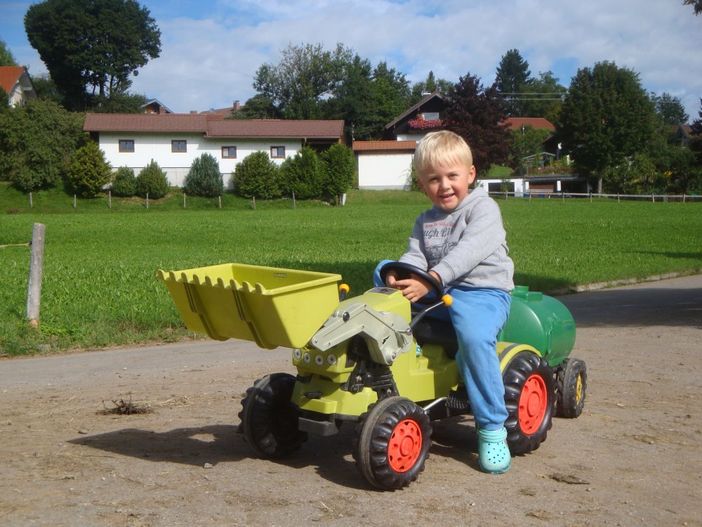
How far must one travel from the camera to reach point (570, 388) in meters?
6.01

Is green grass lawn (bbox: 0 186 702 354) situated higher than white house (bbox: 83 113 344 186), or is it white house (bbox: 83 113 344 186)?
white house (bbox: 83 113 344 186)

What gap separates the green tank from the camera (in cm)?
582

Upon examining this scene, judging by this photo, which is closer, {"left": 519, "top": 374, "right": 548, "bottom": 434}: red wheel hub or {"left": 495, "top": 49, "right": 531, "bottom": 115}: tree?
{"left": 519, "top": 374, "right": 548, "bottom": 434}: red wheel hub

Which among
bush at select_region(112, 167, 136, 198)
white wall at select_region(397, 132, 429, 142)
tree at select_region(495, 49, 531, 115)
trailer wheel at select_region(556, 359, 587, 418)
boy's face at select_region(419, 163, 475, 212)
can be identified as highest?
tree at select_region(495, 49, 531, 115)

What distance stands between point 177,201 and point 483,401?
2228 inches

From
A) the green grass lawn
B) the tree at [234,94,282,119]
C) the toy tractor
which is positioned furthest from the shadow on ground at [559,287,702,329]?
the tree at [234,94,282,119]

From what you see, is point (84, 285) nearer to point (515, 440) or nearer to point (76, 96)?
point (515, 440)

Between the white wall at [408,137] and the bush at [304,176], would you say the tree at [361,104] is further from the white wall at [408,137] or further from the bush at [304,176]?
the bush at [304,176]

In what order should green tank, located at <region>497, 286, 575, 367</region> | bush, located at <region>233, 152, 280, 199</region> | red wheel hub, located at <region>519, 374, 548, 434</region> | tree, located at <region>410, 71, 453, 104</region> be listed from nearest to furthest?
1. red wheel hub, located at <region>519, 374, 548, 434</region>
2. green tank, located at <region>497, 286, 575, 367</region>
3. bush, located at <region>233, 152, 280, 199</region>
4. tree, located at <region>410, 71, 453, 104</region>

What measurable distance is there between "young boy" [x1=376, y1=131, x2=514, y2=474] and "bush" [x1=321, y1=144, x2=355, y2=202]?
5681 centimetres

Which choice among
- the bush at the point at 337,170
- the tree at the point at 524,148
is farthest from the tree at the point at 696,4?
the tree at the point at 524,148

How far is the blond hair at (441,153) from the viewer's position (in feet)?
15.9

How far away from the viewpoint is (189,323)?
4668mm

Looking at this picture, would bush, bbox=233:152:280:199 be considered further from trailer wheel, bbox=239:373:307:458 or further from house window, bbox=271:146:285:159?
trailer wheel, bbox=239:373:307:458
